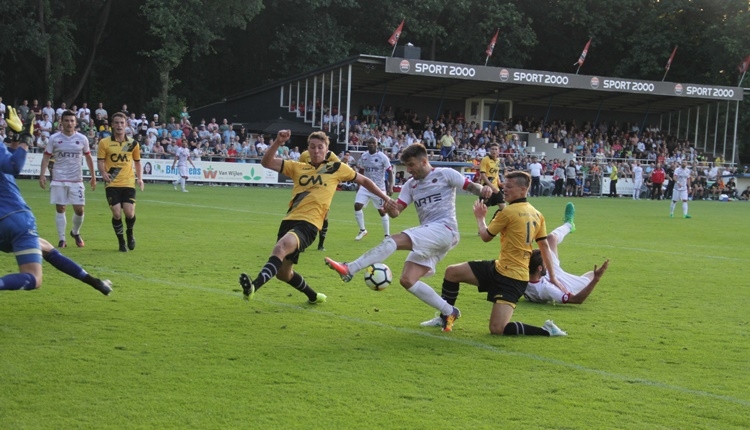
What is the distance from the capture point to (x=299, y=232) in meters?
9.15

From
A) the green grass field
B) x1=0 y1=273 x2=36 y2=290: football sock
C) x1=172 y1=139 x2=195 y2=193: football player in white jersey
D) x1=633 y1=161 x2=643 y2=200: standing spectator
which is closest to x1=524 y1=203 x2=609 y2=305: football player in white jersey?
the green grass field

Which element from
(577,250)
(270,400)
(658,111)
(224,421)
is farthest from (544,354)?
(658,111)

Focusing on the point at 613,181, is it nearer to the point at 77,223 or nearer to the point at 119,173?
the point at 119,173

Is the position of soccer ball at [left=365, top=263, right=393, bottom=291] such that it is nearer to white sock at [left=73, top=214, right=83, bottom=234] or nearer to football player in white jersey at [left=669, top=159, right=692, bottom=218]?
white sock at [left=73, top=214, right=83, bottom=234]

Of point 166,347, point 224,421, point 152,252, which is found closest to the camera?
point 224,421

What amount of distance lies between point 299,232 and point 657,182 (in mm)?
39301

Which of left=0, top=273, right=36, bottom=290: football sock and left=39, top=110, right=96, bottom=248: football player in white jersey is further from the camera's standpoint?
left=39, top=110, right=96, bottom=248: football player in white jersey

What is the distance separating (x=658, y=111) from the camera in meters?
60.0

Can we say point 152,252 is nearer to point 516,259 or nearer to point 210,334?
point 210,334

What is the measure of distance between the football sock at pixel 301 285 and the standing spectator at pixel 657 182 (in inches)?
1512

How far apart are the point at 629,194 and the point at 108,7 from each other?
31.9 metres

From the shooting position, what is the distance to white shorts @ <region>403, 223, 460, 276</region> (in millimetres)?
8500

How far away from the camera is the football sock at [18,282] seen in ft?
24.6

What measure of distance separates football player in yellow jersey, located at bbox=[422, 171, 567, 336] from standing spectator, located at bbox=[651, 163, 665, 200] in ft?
126
